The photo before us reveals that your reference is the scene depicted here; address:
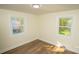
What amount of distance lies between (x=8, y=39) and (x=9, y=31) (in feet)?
0.79

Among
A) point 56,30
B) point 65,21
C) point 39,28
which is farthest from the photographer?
point 39,28

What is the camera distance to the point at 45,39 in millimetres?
3117

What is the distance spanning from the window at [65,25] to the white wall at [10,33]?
45.0 inches

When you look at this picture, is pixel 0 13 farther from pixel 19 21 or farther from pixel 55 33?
pixel 55 33

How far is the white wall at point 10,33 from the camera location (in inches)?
79.5

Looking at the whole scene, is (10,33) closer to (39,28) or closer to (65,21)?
(39,28)

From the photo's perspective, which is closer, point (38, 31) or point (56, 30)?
point (56, 30)

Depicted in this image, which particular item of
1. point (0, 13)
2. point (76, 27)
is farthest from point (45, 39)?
point (0, 13)

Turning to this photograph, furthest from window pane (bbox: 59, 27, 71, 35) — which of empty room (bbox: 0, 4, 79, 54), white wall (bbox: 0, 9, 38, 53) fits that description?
white wall (bbox: 0, 9, 38, 53)

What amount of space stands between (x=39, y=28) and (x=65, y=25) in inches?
48.4

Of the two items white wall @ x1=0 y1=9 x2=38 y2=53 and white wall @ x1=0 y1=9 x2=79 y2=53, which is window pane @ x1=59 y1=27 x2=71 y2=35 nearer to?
white wall @ x1=0 y1=9 x2=79 y2=53

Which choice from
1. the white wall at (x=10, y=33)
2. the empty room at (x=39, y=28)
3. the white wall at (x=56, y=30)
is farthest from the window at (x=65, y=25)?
the white wall at (x=10, y=33)

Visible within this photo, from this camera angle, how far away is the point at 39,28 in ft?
10.9

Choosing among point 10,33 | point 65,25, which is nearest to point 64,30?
point 65,25
